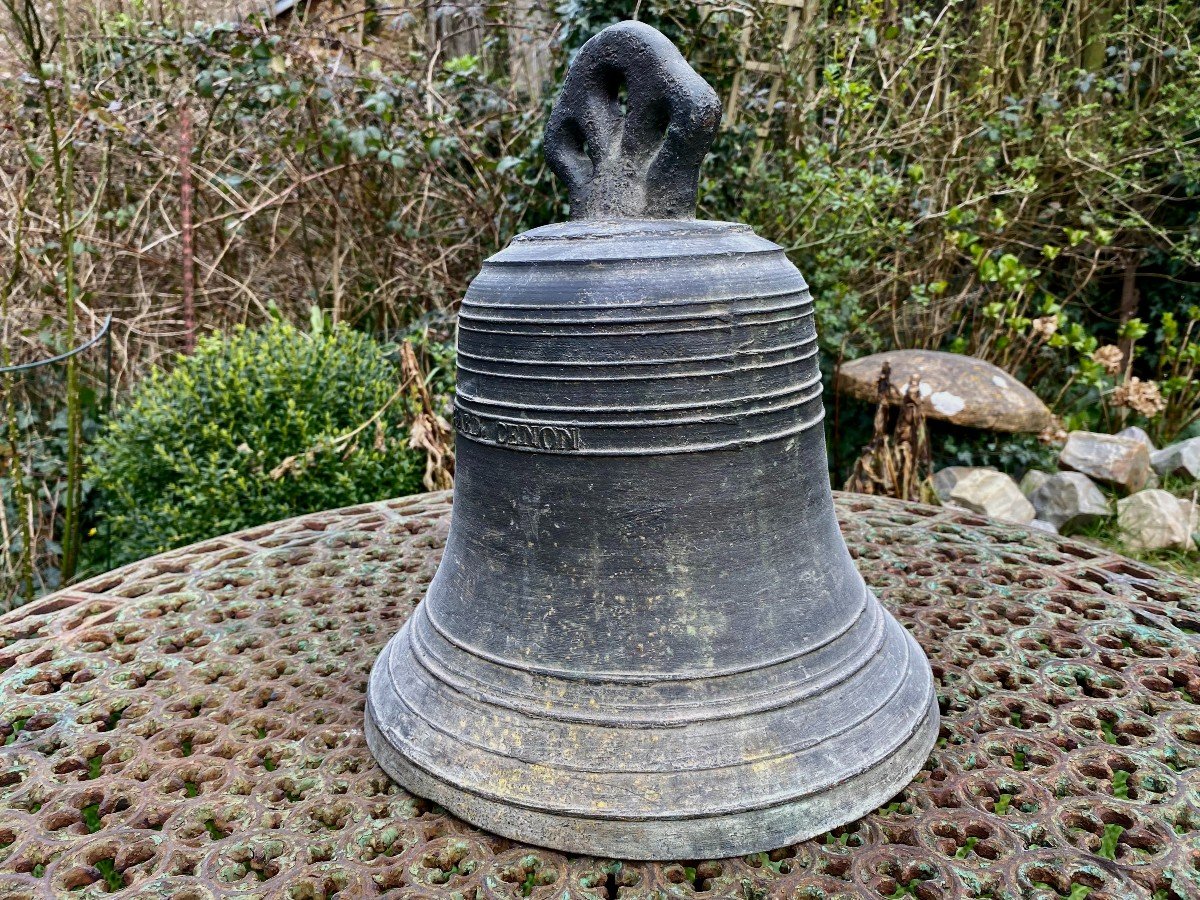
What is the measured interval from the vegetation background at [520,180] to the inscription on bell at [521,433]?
2000mm

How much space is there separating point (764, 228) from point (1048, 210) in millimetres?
2052

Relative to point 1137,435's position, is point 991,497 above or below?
below

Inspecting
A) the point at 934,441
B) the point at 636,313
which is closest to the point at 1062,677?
the point at 636,313

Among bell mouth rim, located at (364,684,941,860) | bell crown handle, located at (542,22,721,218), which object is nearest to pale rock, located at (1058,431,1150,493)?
bell mouth rim, located at (364,684,941,860)

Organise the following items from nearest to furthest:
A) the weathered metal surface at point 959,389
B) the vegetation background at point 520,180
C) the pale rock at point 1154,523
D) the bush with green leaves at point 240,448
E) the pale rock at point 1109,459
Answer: the bush with green leaves at point 240,448, the pale rock at point 1154,523, the vegetation background at point 520,180, the weathered metal surface at point 959,389, the pale rock at point 1109,459

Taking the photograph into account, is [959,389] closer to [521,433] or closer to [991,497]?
[991,497]

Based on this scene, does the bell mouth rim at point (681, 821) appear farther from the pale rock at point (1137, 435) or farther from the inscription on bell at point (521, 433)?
the pale rock at point (1137, 435)

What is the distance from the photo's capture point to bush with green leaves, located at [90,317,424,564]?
3127 millimetres

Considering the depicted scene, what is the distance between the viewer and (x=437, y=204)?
15.6 ft

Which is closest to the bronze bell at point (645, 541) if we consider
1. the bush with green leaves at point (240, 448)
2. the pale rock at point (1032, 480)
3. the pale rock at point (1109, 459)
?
the bush with green leaves at point (240, 448)

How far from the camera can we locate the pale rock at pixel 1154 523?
12.9 ft

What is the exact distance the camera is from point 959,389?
14.0ft

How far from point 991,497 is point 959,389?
558mm

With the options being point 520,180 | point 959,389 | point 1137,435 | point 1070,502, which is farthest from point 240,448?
point 1137,435
